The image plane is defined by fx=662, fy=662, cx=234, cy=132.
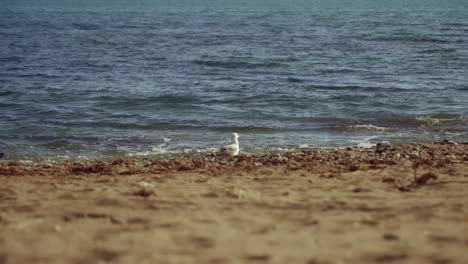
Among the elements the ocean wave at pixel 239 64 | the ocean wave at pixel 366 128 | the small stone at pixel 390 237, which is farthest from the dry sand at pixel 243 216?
the ocean wave at pixel 239 64

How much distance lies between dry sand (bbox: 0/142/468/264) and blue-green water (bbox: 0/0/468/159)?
491cm

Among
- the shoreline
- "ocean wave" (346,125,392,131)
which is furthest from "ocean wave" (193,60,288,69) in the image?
the shoreline

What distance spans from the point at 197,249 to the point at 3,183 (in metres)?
4.39

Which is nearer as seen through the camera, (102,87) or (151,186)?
(151,186)

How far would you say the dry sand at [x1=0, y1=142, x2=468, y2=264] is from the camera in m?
5.27

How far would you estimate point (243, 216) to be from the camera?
6328 mm

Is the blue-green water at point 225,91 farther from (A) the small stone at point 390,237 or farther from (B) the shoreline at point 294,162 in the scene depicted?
(A) the small stone at point 390,237

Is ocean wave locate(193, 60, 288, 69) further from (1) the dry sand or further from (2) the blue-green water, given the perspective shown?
(1) the dry sand

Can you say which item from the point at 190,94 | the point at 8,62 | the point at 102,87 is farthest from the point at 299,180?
the point at 8,62

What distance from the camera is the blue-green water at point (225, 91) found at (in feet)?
47.5

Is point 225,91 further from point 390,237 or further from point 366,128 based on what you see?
point 390,237

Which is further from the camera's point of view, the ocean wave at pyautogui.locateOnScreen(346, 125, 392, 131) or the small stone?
the ocean wave at pyautogui.locateOnScreen(346, 125, 392, 131)

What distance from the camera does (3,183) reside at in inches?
346

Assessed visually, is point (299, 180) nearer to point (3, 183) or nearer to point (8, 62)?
point (3, 183)
